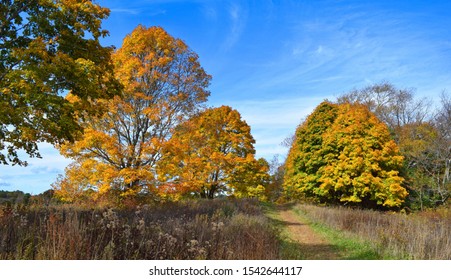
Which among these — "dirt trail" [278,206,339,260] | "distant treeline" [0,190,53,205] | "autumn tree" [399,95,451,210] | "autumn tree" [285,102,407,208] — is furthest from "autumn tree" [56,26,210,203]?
"autumn tree" [399,95,451,210]

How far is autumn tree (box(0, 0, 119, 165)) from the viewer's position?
11492mm

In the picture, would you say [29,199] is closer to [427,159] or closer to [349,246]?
[349,246]

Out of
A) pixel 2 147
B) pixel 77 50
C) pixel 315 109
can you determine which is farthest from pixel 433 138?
pixel 2 147

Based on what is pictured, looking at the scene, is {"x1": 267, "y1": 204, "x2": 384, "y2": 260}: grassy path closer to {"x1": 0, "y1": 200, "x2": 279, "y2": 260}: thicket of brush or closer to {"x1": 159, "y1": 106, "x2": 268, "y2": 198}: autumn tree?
{"x1": 0, "y1": 200, "x2": 279, "y2": 260}: thicket of brush

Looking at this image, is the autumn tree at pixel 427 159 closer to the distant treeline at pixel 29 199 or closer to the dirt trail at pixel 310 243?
the dirt trail at pixel 310 243

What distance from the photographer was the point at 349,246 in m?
13.2

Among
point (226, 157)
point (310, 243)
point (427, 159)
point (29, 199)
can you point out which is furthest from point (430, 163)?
point (29, 199)

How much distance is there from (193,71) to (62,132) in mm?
9491

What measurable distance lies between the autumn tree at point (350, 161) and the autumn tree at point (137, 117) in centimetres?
1657

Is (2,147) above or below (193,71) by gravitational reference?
below

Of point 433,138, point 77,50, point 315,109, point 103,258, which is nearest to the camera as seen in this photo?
point 103,258

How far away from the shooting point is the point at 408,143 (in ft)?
113

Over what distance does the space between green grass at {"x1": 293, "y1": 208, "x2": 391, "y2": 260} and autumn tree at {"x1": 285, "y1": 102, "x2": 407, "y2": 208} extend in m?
13.6

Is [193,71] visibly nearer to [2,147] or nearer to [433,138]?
[2,147]
